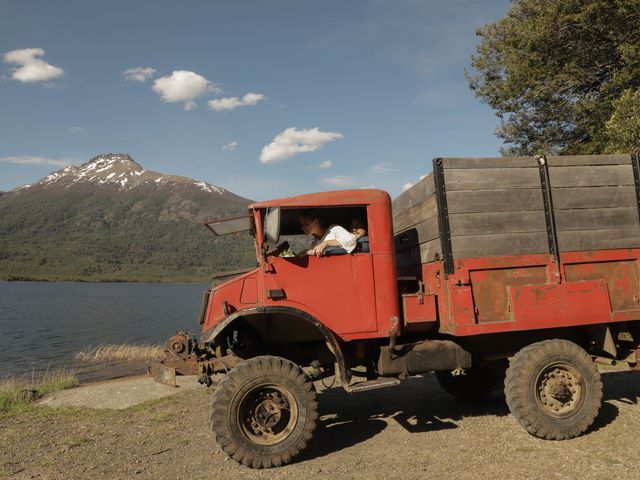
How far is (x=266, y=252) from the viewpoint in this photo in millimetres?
5359

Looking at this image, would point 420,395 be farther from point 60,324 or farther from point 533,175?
point 60,324

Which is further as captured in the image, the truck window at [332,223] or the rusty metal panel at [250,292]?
the truck window at [332,223]

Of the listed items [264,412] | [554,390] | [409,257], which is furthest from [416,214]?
Answer: [264,412]

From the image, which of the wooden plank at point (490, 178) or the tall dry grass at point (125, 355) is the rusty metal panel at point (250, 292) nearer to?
the wooden plank at point (490, 178)

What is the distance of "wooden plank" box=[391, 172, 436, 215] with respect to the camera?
5.99 metres

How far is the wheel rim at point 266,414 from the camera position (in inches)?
201

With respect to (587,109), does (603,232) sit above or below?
below

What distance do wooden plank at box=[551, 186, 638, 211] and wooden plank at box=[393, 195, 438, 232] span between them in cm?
155

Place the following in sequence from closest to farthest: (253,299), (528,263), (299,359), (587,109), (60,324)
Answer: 1. (253,299)
2. (528,263)
3. (299,359)
4. (587,109)
5. (60,324)

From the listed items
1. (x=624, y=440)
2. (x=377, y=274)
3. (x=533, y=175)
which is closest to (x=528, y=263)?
(x=533, y=175)

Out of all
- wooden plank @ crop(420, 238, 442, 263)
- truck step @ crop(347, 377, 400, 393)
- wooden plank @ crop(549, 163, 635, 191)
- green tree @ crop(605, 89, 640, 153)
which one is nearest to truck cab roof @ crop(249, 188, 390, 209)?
wooden plank @ crop(420, 238, 442, 263)

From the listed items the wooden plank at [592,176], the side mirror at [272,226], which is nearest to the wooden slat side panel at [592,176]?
the wooden plank at [592,176]

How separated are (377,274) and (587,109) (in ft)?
36.7

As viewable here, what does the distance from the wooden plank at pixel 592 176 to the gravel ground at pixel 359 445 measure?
306 cm
